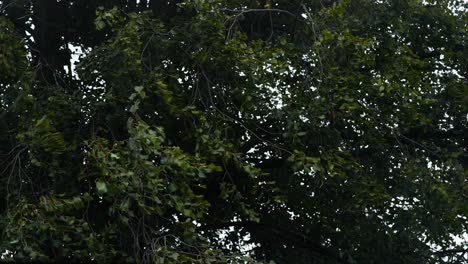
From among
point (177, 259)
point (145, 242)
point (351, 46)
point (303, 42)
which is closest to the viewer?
point (177, 259)

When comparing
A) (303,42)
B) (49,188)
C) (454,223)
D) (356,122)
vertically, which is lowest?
(49,188)

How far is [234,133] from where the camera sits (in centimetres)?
795

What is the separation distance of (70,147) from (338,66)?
2507 mm

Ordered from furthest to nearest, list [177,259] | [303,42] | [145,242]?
[303,42], [145,242], [177,259]

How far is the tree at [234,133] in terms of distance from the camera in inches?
268

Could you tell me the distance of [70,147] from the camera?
7273mm

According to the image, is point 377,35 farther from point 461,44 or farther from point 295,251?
point 295,251

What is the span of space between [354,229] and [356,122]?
124cm

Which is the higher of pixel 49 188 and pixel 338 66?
pixel 338 66

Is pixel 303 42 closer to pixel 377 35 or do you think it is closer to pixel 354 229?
pixel 377 35

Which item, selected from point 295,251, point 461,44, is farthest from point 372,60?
point 295,251

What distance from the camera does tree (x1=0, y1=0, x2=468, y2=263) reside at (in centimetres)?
682

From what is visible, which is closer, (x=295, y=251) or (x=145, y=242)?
(x=145, y=242)

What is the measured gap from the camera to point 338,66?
7.91m
